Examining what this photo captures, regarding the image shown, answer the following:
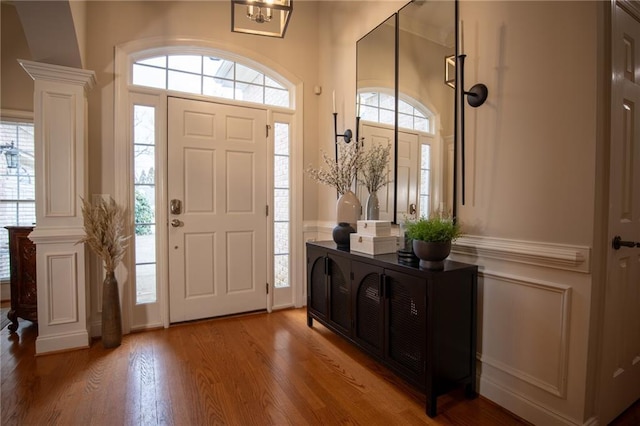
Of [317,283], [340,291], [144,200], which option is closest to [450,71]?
[340,291]

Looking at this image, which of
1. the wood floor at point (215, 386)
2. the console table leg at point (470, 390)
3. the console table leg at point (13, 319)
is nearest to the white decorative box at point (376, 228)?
the wood floor at point (215, 386)

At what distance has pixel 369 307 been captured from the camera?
2.24 meters

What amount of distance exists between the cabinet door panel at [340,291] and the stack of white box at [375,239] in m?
0.18

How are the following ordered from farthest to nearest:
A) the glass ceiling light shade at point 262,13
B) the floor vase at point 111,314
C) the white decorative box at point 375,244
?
the floor vase at point 111,314 < the white decorative box at point 375,244 < the glass ceiling light shade at point 262,13

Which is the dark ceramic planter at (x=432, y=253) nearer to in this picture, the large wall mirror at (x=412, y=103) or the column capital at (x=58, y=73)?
the large wall mirror at (x=412, y=103)

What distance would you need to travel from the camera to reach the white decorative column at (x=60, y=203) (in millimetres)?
2451

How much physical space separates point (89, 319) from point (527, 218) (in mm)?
3311

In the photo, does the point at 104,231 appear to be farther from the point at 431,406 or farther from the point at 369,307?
the point at 431,406

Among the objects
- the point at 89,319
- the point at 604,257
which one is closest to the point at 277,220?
the point at 89,319

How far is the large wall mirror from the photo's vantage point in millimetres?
2193

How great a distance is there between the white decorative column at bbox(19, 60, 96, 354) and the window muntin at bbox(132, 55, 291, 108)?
1.81 ft

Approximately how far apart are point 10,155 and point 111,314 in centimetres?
263

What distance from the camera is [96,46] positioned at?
2738mm

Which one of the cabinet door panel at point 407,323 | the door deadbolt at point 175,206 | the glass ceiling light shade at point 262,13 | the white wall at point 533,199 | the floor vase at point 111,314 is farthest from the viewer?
the door deadbolt at point 175,206
